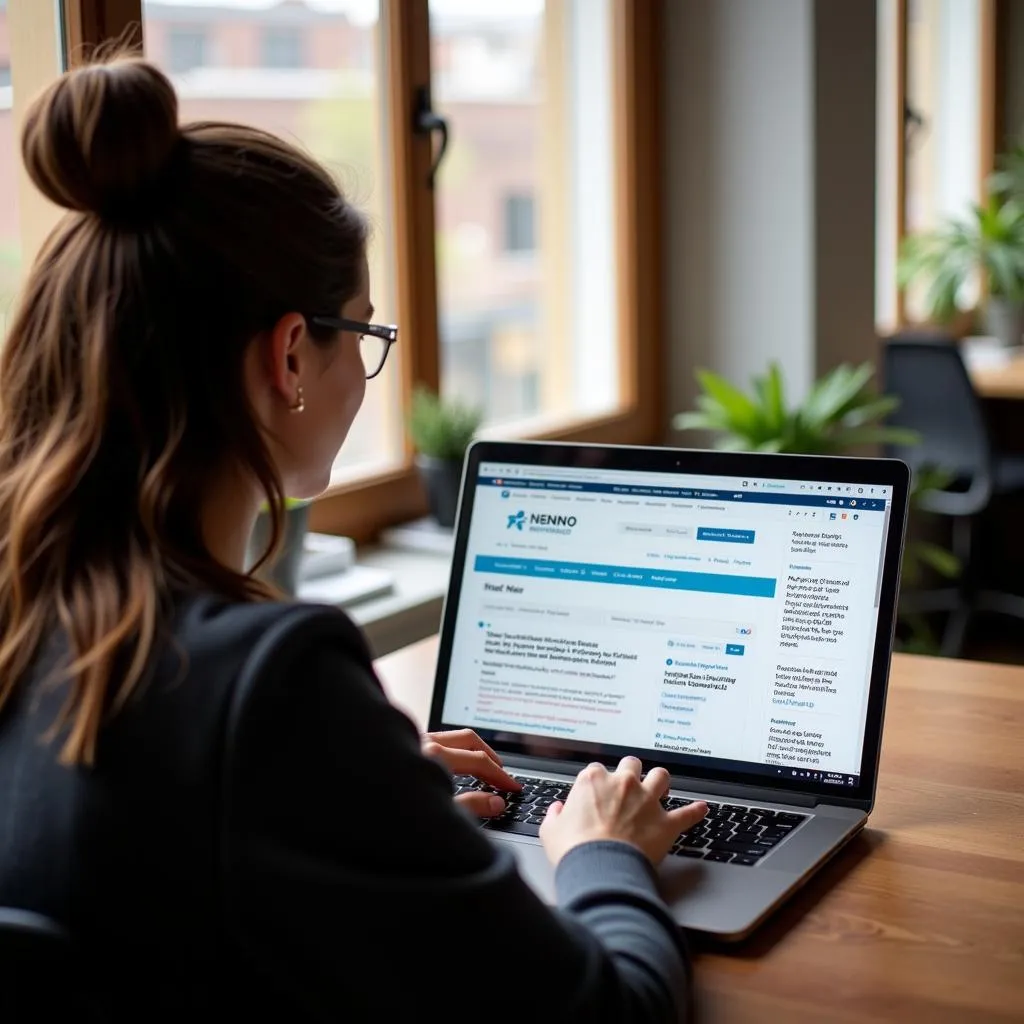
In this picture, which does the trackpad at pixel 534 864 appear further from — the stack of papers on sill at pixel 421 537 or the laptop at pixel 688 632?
the stack of papers on sill at pixel 421 537

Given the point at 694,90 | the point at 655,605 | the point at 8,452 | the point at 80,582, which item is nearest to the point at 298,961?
the point at 80,582

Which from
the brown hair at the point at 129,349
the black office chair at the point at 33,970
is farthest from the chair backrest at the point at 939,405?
the black office chair at the point at 33,970

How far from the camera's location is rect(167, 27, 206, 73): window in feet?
6.98

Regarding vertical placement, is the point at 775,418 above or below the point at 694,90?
below

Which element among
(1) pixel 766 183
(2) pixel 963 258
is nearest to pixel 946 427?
(2) pixel 963 258

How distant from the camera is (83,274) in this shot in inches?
33.9

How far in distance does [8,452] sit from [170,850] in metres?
0.29

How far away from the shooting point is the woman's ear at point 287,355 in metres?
0.89

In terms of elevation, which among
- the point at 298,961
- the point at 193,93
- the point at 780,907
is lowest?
the point at 780,907

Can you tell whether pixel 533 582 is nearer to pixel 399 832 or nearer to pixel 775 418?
pixel 399 832

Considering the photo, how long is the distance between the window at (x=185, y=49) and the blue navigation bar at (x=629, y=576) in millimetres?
1170

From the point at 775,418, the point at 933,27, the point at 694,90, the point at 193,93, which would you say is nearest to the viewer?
the point at 193,93

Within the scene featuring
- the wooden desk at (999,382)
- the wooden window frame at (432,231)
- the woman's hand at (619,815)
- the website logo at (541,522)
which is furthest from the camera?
the wooden desk at (999,382)

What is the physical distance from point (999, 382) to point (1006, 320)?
62 centimetres
